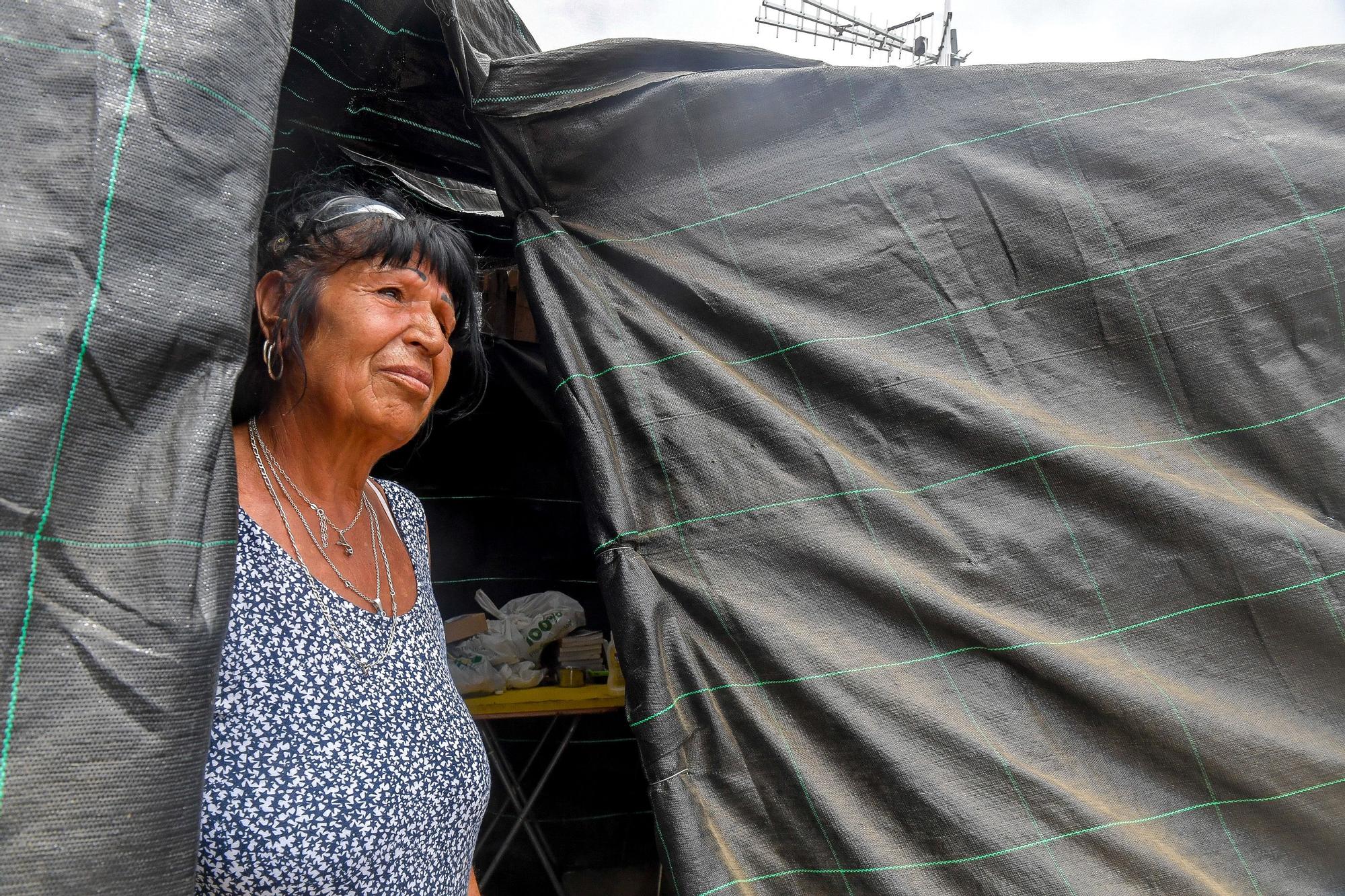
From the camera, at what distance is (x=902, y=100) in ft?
5.54

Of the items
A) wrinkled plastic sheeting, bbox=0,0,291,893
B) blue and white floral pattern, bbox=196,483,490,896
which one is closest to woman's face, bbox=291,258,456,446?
blue and white floral pattern, bbox=196,483,490,896

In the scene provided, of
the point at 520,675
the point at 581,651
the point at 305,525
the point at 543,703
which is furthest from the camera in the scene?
the point at 581,651

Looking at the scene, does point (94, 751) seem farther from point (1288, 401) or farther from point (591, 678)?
point (591, 678)

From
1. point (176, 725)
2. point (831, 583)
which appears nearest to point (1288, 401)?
point (831, 583)

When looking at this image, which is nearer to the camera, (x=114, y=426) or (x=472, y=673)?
(x=114, y=426)

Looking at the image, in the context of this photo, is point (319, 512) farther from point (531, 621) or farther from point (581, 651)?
point (581, 651)

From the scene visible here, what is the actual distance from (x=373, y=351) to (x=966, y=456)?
1.13m

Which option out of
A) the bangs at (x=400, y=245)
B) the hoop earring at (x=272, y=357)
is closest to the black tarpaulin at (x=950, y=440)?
the bangs at (x=400, y=245)

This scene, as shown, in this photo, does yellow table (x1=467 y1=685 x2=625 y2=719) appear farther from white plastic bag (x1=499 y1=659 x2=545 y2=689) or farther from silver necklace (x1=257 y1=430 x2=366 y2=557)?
silver necklace (x1=257 y1=430 x2=366 y2=557)

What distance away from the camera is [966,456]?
1553mm

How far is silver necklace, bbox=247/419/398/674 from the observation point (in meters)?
1.36

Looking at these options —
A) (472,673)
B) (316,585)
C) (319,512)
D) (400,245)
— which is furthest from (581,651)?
(400,245)

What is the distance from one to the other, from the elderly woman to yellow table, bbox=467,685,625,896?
131 cm

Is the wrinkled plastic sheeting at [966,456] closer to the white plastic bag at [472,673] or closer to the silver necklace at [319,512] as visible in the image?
the silver necklace at [319,512]
